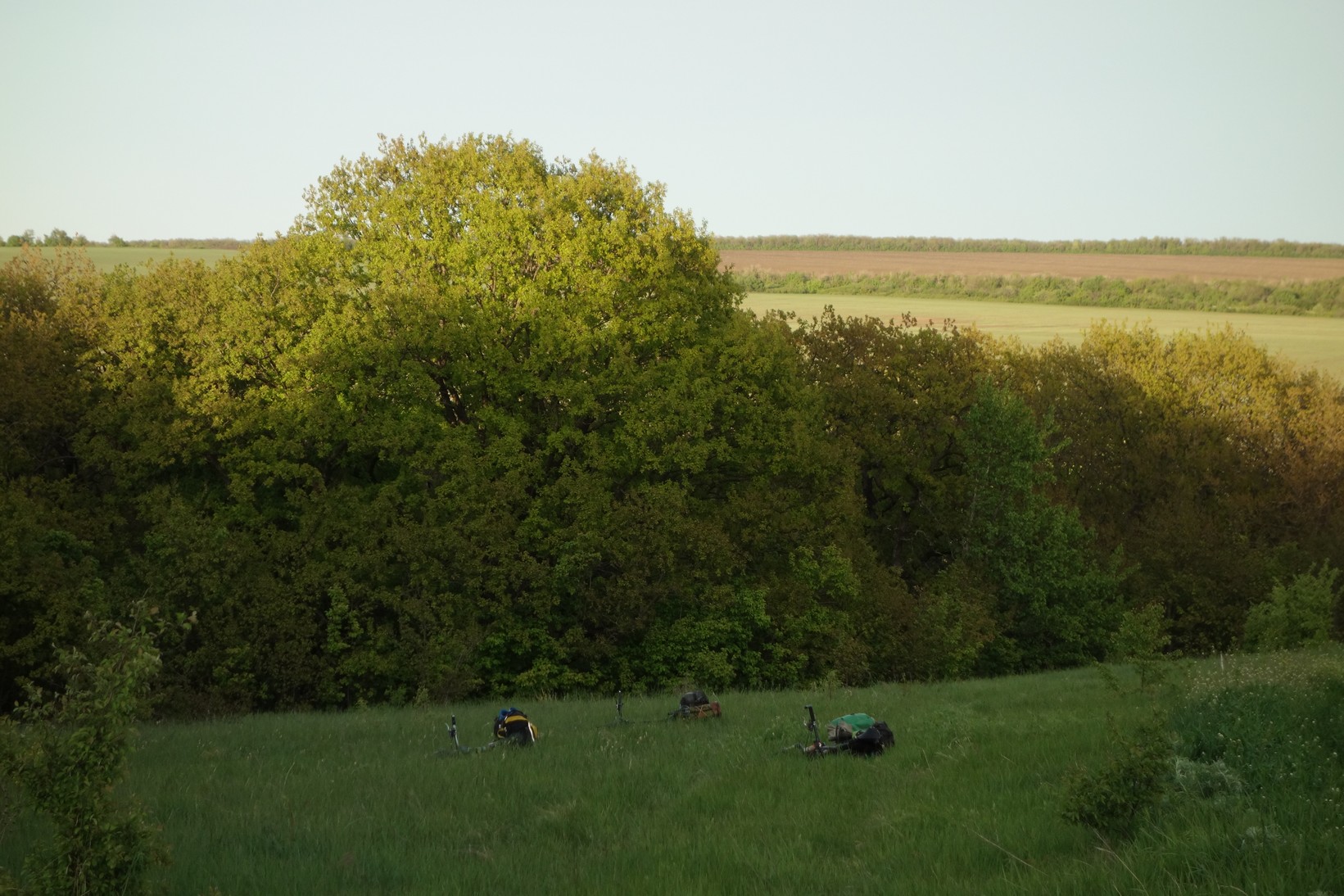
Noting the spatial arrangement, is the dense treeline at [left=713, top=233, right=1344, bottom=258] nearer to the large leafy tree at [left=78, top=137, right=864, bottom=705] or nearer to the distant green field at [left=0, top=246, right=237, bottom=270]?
the distant green field at [left=0, top=246, right=237, bottom=270]

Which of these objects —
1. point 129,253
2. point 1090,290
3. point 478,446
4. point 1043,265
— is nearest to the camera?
point 478,446

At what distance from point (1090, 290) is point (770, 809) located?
3635 inches

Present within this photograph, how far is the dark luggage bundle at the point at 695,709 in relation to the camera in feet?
46.6

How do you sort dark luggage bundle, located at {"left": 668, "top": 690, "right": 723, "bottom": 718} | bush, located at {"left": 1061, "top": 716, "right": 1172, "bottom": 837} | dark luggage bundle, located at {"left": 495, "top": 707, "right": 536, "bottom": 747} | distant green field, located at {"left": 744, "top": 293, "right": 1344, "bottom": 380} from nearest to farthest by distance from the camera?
bush, located at {"left": 1061, "top": 716, "right": 1172, "bottom": 837} → dark luggage bundle, located at {"left": 495, "top": 707, "right": 536, "bottom": 747} → dark luggage bundle, located at {"left": 668, "top": 690, "right": 723, "bottom": 718} → distant green field, located at {"left": 744, "top": 293, "right": 1344, "bottom": 380}

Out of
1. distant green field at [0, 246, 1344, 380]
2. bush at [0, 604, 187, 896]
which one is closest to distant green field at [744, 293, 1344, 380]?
distant green field at [0, 246, 1344, 380]

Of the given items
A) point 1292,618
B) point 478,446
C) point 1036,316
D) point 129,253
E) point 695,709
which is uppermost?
point 129,253

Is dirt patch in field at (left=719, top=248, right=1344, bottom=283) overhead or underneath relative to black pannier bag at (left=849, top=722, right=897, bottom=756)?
overhead

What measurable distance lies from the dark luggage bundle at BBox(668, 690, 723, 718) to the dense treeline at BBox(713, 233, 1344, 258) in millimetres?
102852

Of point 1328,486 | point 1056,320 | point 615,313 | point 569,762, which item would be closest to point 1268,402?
point 1328,486

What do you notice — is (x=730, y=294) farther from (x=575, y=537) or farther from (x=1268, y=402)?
(x=1268, y=402)

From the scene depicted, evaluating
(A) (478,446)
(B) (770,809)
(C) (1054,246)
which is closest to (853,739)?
(B) (770,809)

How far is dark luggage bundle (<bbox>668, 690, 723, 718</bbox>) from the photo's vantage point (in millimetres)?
14211

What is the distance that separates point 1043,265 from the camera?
103 metres

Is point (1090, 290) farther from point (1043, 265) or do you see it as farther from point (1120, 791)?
point (1120, 791)
